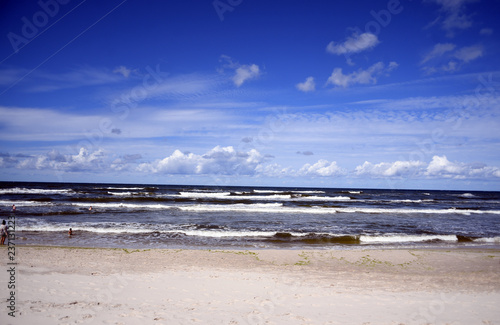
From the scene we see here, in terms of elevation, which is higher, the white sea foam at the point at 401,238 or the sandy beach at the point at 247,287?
the sandy beach at the point at 247,287

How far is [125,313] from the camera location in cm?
607

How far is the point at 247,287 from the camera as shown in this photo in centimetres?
809

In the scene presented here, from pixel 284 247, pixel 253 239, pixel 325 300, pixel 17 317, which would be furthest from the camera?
pixel 253 239

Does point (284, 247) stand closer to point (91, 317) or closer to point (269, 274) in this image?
point (269, 274)

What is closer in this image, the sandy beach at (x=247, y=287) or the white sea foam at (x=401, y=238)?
the sandy beach at (x=247, y=287)

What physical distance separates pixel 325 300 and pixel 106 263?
7589 millimetres

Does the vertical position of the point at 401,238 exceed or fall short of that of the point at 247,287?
it falls short

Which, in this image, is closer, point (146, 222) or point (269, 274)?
point (269, 274)

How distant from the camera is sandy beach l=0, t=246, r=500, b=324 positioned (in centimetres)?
608

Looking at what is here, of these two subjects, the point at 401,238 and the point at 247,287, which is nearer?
the point at 247,287

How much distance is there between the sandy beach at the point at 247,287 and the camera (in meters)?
6.08

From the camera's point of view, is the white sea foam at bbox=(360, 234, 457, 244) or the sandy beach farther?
the white sea foam at bbox=(360, 234, 457, 244)

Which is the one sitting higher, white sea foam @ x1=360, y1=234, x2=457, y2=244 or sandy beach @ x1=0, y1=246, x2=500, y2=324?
sandy beach @ x1=0, y1=246, x2=500, y2=324

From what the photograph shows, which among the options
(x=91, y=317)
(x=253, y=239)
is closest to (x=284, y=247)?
(x=253, y=239)
